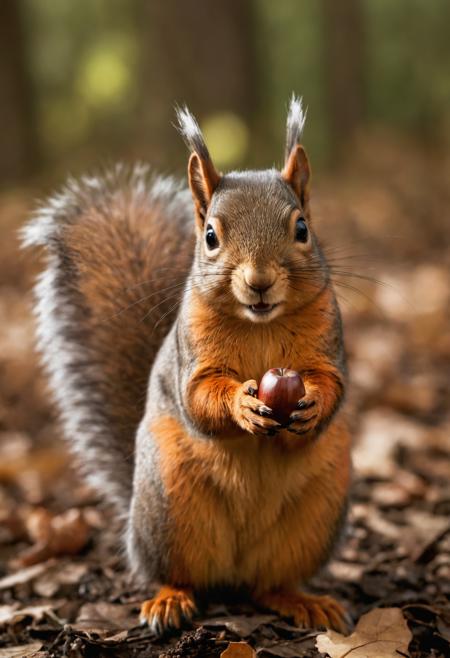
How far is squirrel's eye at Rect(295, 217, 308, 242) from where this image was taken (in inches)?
82.0

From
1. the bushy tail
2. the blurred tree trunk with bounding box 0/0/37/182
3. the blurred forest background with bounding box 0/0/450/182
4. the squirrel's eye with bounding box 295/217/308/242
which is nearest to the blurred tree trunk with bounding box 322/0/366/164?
the blurred forest background with bounding box 0/0/450/182

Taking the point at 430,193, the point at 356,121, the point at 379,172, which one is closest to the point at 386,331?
the point at 430,193

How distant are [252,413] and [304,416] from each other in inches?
4.9

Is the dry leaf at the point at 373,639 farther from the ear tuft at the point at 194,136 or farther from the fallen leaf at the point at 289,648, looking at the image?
the ear tuft at the point at 194,136

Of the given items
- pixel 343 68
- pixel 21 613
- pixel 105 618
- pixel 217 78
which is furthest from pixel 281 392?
pixel 343 68

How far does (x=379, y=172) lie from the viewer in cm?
938

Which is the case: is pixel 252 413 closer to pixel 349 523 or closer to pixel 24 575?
pixel 349 523

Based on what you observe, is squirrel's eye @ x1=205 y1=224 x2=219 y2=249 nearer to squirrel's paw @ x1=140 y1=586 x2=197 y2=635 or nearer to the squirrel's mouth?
the squirrel's mouth

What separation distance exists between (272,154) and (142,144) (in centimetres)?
146

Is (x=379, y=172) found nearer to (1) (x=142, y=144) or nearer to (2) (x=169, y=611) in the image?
(1) (x=142, y=144)

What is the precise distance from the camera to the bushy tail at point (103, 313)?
267 cm

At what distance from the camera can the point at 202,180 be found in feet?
7.42

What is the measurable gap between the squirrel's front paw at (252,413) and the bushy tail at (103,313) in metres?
0.72

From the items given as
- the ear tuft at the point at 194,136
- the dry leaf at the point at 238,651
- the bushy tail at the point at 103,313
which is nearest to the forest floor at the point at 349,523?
→ the dry leaf at the point at 238,651
